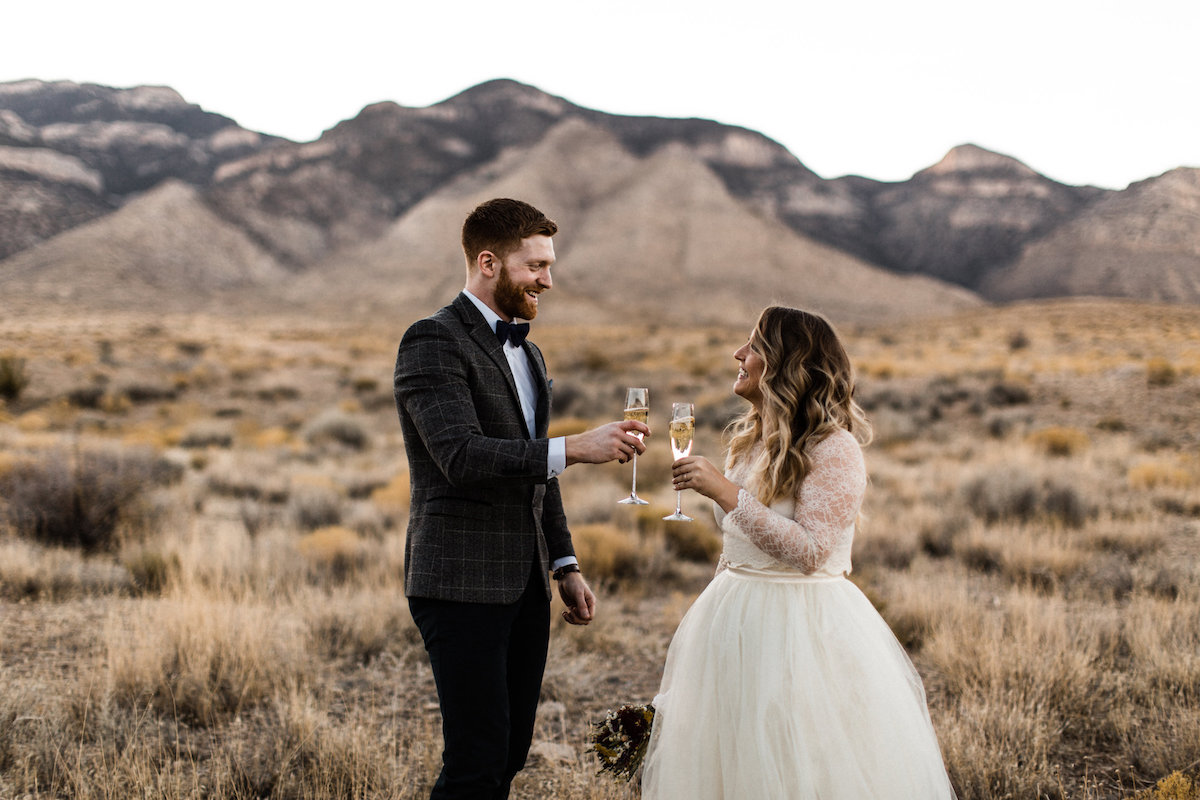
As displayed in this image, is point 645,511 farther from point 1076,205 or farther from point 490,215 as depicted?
point 1076,205

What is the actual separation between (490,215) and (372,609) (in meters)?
3.99

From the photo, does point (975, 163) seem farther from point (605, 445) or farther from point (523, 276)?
point (605, 445)

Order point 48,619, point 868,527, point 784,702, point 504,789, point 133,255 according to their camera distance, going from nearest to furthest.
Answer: point 784,702, point 504,789, point 48,619, point 868,527, point 133,255

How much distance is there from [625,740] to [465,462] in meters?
1.31

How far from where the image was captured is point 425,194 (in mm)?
105062

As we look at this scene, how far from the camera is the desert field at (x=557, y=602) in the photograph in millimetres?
3574

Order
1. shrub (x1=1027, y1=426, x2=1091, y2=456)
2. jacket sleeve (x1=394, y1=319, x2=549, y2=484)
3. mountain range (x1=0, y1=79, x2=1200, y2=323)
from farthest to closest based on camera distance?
mountain range (x1=0, y1=79, x2=1200, y2=323) < shrub (x1=1027, y1=426, x2=1091, y2=456) < jacket sleeve (x1=394, y1=319, x2=549, y2=484)

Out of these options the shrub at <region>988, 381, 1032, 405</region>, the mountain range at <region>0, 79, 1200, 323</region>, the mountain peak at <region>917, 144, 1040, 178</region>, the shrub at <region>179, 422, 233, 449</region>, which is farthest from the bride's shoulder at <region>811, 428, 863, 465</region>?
the mountain peak at <region>917, 144, 1040, 178</region>

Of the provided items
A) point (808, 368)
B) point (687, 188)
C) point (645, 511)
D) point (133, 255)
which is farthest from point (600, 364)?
point (687, 188)

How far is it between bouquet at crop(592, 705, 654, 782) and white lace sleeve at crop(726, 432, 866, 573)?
33.3 inches

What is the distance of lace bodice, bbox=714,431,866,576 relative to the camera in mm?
2406

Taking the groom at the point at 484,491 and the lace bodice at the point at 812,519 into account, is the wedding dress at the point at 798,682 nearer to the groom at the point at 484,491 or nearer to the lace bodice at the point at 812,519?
the lace bodice at the point at 812,519

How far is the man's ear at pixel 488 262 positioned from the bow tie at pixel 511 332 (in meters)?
0.17

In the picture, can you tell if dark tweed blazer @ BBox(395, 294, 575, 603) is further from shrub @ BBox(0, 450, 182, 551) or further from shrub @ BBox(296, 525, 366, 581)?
shrub @ BBox(0, 450, 182, 551)
